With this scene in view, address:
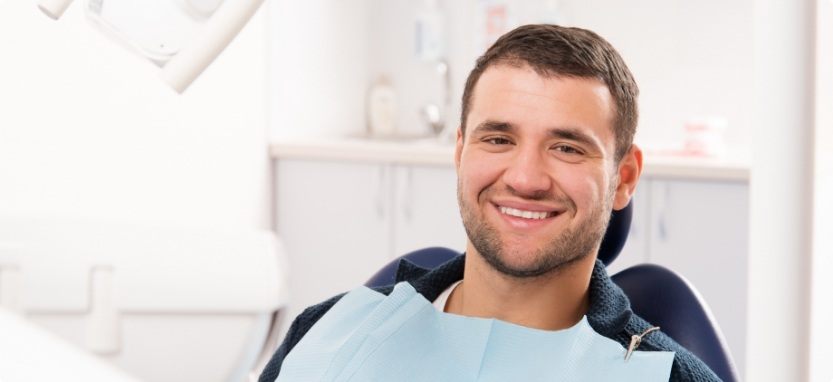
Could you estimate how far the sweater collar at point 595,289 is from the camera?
1129mm

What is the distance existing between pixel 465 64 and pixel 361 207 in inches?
26.2

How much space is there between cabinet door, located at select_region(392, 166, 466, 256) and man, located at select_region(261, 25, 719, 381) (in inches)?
71.8

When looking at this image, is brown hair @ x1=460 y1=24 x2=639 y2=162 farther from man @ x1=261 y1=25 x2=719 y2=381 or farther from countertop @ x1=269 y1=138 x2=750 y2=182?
countertop @ x1=269 y1=138 x2=750 y2=182

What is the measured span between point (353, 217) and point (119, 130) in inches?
30.2

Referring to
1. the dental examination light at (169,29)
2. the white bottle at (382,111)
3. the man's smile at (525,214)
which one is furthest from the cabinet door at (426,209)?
the dental examination light at (169,29)

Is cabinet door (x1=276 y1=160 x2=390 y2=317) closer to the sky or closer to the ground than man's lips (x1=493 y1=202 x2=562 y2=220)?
closer to the ground

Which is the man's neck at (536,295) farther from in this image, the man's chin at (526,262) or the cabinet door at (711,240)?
the cabinet door at (711,240)

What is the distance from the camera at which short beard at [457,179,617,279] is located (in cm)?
116

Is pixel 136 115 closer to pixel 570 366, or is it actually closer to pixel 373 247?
pixel 373 247

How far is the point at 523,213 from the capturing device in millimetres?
1134

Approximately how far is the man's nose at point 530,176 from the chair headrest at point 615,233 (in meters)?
0.26

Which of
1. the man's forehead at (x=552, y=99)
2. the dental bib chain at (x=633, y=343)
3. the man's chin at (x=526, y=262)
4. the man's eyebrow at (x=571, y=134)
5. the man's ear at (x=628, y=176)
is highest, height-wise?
the man's forehead at (x=552, y=99)

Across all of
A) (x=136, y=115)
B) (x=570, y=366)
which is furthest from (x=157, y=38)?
(x=136, y=115)

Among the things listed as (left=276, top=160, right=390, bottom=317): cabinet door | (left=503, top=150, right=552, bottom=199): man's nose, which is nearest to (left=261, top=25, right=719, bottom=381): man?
(left=503, top=150, right=552, bottom=199): man's nose
